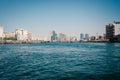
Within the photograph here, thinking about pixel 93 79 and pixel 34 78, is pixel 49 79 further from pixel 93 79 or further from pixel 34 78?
pixel 93 79

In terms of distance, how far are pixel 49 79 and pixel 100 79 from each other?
5411 millimetres

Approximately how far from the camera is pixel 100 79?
19281 millimetres

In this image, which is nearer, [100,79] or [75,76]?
[100,79]

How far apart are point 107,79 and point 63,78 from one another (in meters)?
4.69

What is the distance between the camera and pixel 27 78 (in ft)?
65.6

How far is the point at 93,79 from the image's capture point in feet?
63.1

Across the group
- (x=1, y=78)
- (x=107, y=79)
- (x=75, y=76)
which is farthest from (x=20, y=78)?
(x=107, y=79)

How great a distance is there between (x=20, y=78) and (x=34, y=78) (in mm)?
1540

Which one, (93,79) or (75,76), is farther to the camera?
(75,76)

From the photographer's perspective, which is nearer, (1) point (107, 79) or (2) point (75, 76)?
(1) point (107, 79)

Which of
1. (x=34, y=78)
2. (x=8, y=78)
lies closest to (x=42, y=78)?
(x=34, y=78)

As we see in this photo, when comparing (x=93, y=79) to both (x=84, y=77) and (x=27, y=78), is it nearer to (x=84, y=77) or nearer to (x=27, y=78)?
(x=84, y=77)

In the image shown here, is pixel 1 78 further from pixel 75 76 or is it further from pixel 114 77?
pixel 114 77

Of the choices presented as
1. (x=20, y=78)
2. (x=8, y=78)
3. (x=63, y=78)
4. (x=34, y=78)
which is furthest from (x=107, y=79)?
(x=8, y=78)
